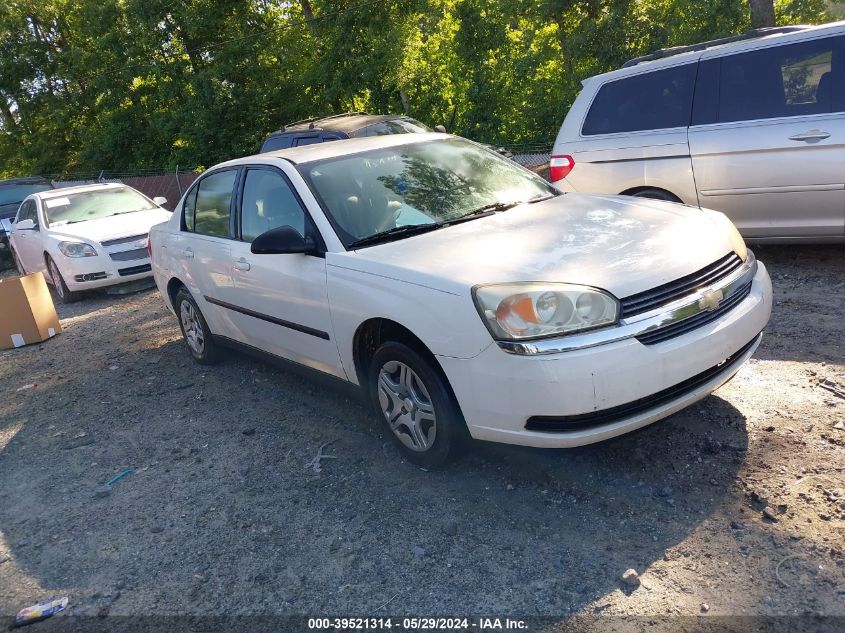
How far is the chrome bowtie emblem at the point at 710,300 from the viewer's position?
3346 mm

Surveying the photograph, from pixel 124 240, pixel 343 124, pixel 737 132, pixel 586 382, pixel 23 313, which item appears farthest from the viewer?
pixel 343 124

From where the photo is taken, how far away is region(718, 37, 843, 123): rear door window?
5727 millimetres

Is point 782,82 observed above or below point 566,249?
above

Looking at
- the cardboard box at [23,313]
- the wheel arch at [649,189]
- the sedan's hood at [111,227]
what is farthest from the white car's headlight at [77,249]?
the wheel arch at [649,189]

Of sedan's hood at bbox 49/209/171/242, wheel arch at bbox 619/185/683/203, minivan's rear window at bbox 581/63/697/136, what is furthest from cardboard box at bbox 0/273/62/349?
wheel arch at bbox 619/185/683/203

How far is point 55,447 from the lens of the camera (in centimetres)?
516

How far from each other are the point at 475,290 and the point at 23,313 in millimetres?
6962

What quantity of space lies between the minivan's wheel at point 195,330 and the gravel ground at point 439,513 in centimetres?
85

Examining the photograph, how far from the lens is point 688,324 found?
3.30 m

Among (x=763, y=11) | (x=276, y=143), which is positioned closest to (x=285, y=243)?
(x=276, y=143)

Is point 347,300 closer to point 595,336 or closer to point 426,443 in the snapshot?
point 426,443

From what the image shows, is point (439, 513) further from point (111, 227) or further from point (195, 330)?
point (111, 227)

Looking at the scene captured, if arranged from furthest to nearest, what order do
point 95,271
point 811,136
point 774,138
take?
1. point 95,271
2. point 774,138
3. point 811,136

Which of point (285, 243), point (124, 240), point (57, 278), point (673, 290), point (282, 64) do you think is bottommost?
point (57, 278)
